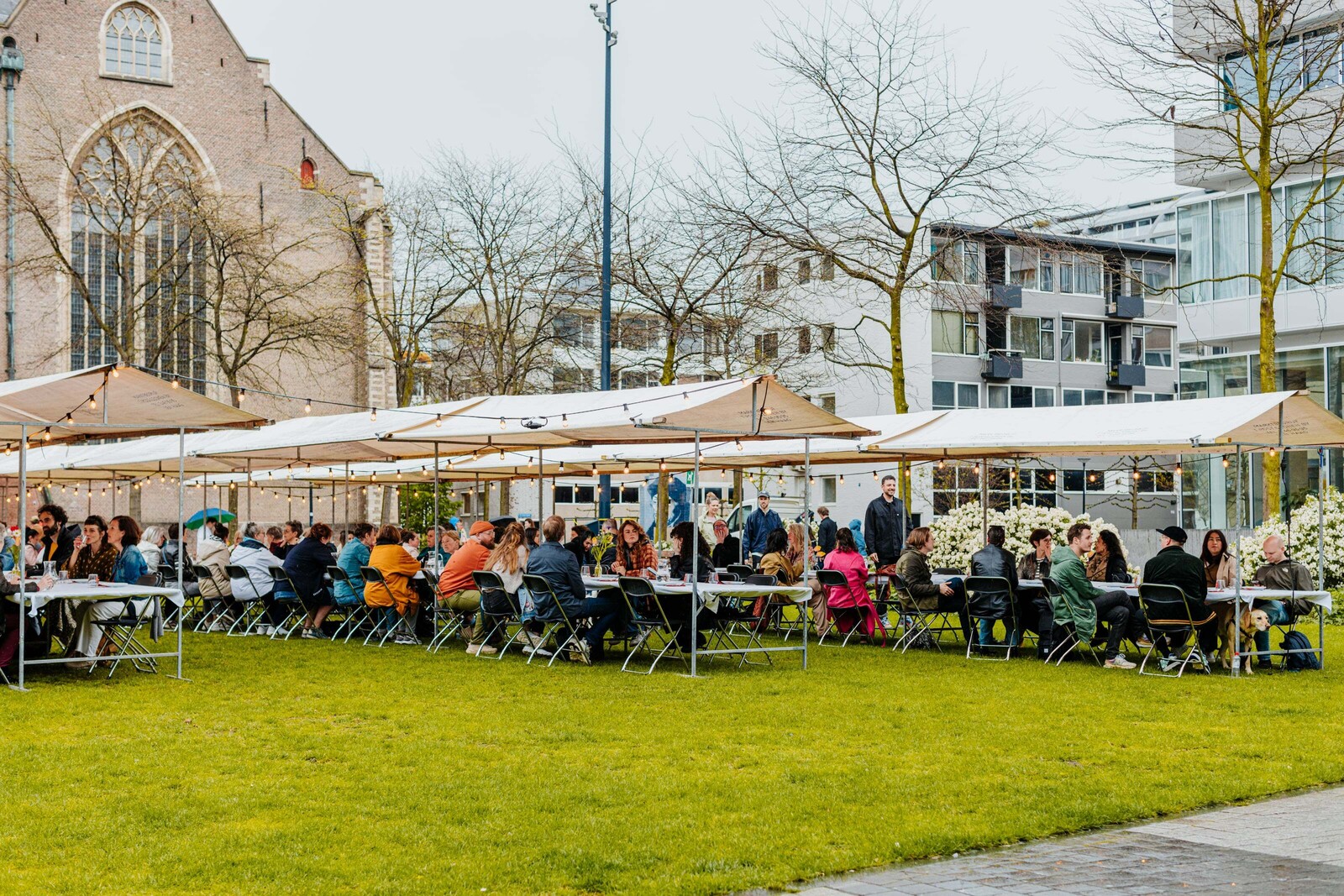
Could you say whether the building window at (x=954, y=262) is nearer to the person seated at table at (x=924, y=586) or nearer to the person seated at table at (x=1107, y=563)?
the person seated at table at (x=924, y=586)

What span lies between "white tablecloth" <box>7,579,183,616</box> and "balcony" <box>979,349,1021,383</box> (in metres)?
44.5

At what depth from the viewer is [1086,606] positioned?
13617 mm

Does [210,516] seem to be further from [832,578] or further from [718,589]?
[718,589]

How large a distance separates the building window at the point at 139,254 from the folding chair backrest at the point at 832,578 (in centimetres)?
2015

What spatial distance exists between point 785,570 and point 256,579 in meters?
6.03

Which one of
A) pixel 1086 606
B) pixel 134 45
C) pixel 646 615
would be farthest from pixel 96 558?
pixel 134 45

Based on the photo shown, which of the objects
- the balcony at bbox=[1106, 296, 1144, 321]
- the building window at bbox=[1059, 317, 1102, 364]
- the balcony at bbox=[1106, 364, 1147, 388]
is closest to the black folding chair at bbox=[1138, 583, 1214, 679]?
the building window at bbox=[1059, 317, 1102, 364]

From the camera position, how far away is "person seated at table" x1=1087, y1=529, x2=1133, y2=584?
14.1 m

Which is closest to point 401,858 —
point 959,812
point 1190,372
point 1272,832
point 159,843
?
point 159,843

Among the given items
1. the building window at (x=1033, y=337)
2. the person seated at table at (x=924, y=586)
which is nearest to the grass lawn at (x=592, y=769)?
the person seated at table at (x=924, y=586)

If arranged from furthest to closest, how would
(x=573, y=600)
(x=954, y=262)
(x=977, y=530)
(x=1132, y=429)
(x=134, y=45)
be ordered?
1. (x=134, y=45)
2. (x=954, y=262)
3. (x=977, y=530)
4. (x=1132, y=429)
5. (x=573, y=600)

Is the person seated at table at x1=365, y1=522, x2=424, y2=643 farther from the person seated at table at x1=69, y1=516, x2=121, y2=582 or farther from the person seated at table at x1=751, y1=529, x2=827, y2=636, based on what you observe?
the person seated at table at x1=751, y1=529, x2=827, y2=636

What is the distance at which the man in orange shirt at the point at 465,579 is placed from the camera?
15.0 m

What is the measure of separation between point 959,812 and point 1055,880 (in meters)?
1.22
